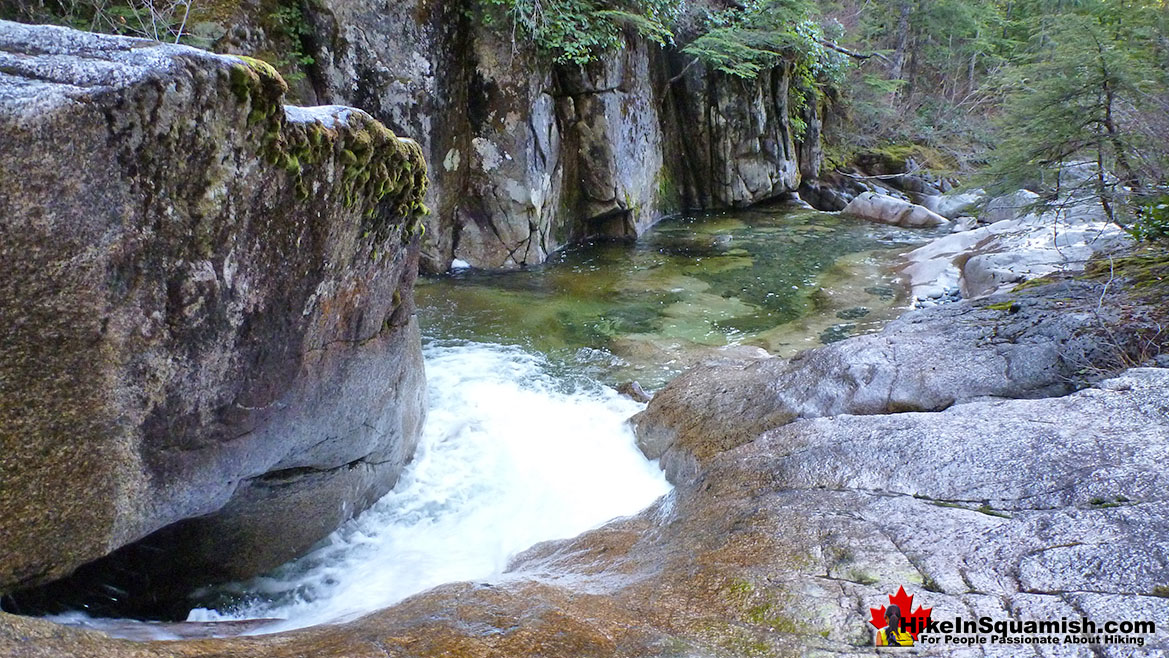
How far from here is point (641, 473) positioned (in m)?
6.48

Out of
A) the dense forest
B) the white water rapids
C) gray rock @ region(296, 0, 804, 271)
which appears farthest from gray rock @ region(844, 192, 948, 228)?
the white water rapids

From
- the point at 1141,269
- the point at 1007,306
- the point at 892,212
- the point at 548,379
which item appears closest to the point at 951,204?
the point at 892,212

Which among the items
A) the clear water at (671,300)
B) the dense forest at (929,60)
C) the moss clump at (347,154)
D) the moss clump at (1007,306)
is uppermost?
the dense forest at (929,60)

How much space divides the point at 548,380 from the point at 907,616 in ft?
19.6

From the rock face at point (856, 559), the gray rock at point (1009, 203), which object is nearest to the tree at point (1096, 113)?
the rock face at point (856, 559)

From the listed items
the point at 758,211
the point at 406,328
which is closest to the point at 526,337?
the point at 406,328

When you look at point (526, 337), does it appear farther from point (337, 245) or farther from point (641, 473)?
point (337, 245)

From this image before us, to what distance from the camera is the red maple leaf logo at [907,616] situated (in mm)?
2727

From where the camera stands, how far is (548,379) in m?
8.50

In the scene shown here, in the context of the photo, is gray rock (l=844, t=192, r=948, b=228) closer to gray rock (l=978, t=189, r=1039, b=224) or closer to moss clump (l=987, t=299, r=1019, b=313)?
gray rock (l=978, t=189, r=1039, b=224)

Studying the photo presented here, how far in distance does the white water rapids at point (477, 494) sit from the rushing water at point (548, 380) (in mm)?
16

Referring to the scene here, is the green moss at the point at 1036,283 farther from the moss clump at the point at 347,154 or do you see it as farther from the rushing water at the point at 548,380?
the moss clump at the point at 347,154

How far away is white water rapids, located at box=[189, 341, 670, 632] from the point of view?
4988mm

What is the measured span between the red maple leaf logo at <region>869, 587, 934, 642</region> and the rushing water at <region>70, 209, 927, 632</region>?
278 cm
